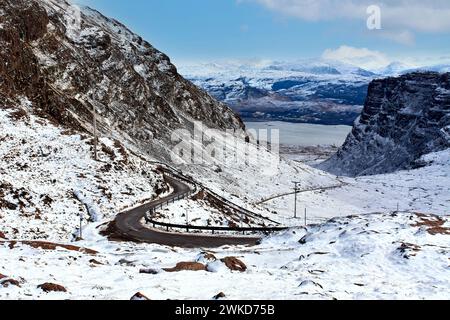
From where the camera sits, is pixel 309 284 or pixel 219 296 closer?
pixel 219 296

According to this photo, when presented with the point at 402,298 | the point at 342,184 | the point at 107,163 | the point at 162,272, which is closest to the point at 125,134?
the point at 107,163

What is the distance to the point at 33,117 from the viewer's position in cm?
5953

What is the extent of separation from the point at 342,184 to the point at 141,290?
437 feet

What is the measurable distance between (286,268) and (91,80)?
91469mm

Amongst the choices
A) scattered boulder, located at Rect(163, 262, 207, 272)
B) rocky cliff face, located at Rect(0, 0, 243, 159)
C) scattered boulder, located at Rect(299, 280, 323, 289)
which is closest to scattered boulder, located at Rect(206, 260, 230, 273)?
scattered boulder, located at Rect(163, 262, 207, 272)

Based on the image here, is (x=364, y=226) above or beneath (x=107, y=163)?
beneath

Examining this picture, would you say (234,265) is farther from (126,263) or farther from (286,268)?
(126,263)

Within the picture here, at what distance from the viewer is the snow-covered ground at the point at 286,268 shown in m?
17.8

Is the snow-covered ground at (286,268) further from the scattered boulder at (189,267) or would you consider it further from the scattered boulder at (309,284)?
the scattered boulder at (189,267)

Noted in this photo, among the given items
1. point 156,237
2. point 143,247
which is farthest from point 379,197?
point 143,247

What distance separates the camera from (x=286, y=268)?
2589 centimetres

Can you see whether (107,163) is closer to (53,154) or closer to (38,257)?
(53,154)

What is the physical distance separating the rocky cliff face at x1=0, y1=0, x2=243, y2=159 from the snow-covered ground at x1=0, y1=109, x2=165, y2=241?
1030cm

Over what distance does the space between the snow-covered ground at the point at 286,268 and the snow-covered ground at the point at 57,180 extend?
34.3 ft
